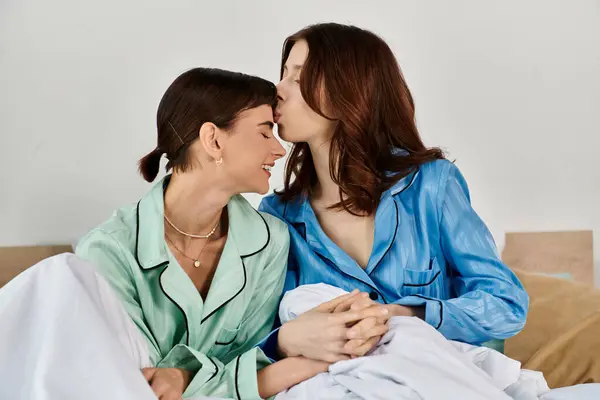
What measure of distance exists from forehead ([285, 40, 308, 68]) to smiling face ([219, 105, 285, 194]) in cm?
14

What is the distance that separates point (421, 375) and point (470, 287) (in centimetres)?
44

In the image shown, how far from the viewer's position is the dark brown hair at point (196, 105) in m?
1.56

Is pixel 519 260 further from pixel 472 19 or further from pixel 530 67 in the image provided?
pixel 472 19

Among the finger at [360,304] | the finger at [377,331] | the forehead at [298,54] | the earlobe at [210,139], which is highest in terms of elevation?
the forehead at [298,54]

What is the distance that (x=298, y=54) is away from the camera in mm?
1730

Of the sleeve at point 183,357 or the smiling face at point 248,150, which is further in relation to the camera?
the smiling face at point 248,150

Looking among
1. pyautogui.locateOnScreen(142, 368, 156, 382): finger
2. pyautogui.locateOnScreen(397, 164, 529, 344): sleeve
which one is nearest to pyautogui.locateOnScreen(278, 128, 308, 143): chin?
pyautogui.locateOnScreen(397, 164, 529, 344): sleeve

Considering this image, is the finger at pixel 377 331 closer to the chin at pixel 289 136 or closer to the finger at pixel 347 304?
the finger at pixel 347 304

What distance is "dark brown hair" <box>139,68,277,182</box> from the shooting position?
61.6 inches

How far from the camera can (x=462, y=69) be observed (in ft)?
8.81

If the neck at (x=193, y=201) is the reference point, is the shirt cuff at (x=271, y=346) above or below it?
below

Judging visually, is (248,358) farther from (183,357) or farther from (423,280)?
→ (423,280)

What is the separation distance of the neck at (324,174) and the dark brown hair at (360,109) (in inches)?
0.8

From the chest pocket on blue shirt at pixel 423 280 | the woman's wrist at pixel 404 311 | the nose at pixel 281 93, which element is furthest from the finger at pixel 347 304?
the nose at pixel 281 93
